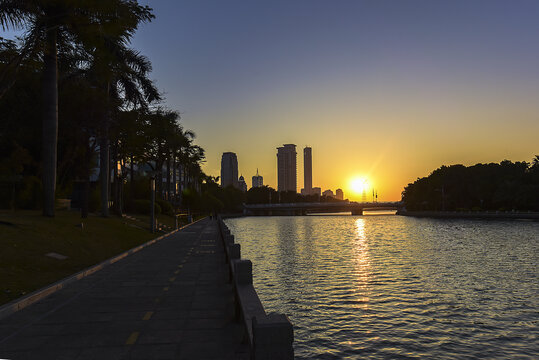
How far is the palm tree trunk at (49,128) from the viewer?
27.5 metres

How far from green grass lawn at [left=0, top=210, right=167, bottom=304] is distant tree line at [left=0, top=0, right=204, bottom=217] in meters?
3.47

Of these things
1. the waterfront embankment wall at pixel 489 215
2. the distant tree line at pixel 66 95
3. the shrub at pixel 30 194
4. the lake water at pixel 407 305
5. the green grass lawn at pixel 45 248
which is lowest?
the lake water at pixel 407 305

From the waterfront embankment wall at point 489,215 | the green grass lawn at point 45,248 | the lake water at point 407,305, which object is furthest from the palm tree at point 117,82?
the waterfront embankment wall at point 489,215

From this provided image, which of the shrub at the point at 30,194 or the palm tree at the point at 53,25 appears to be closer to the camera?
the palm tree at the point at 53,25

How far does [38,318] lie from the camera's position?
10.2 metres

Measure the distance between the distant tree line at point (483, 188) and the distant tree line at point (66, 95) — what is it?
93.9 metres

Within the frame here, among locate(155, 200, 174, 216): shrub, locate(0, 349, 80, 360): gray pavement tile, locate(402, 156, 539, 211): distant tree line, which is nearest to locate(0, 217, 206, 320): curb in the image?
locate(0, 349, 80, 360): gray pavement tile

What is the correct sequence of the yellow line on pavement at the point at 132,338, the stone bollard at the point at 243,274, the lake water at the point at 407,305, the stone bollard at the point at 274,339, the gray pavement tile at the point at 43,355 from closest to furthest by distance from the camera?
the stone bollard at the point at 274,339
the gray pavement tile at the point at 43,355
the yellow line on pavement at the point at 132,338
the stone bollard at the point at 243,274
the lake water at the point at 407,305

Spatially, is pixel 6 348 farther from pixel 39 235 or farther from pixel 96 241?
pixel 96 241

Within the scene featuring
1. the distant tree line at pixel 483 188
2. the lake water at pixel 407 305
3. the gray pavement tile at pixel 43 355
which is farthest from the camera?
the distant tree line at pixel 483 188

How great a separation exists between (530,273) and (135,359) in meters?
24.5

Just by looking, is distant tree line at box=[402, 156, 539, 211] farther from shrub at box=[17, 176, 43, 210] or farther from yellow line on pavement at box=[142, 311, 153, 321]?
yellow line on pavement at box=[142, 311, 153, 321]

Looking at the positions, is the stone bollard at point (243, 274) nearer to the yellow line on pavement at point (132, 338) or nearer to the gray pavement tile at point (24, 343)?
the yellow line on pavement at point (132, 338)

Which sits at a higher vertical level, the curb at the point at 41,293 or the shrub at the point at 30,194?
the shrub at the point at 30,194
